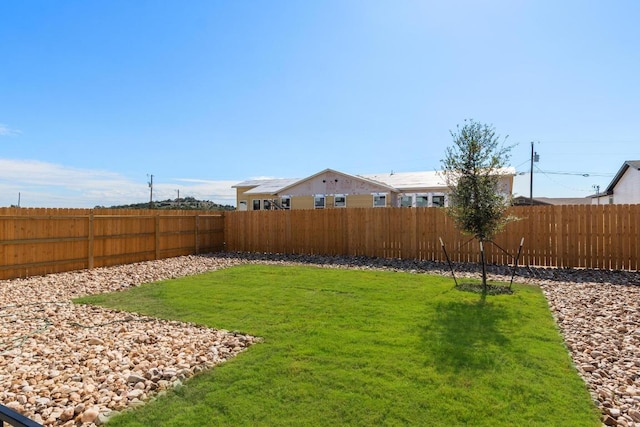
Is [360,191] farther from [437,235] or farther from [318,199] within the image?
[437,235]

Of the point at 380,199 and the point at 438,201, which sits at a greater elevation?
the point at 380,199

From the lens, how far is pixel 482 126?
7.18 meters

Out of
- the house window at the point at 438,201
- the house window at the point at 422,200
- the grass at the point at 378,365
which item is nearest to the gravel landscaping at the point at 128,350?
the grass at the point at 378,365

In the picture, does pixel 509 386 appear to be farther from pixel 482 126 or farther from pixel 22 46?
pixel 22 46

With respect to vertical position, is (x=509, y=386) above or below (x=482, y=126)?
below

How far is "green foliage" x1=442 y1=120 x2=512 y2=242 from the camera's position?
7148 millimetres

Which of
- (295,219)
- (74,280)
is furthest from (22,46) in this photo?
(295,219)

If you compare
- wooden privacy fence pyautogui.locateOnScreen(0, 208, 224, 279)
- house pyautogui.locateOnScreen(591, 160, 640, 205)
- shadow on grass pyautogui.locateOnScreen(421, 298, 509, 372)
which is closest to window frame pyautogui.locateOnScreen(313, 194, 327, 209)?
wooden privacy fence pyautogui.locateOnScreen(0, 208, 224, 279)

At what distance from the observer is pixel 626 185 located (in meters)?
17.8

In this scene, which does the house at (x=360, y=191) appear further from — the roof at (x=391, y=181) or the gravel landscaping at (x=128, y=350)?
the gravel landscaping at (x=128, y=350)

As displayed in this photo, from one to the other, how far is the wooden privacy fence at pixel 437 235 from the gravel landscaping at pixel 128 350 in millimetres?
2015

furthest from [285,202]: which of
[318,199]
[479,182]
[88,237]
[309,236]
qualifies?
[479,182]

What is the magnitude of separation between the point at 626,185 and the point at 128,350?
73.6ft

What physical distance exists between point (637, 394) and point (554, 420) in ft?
3.56
